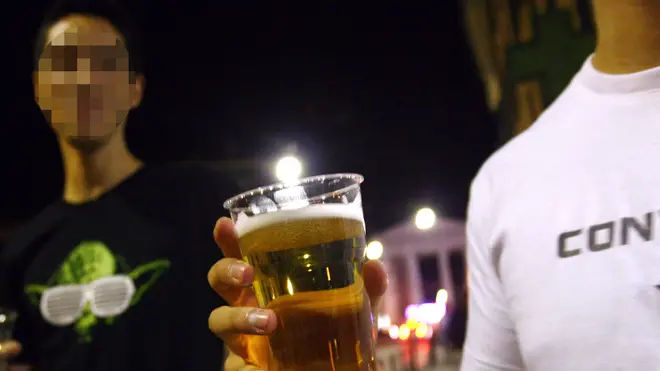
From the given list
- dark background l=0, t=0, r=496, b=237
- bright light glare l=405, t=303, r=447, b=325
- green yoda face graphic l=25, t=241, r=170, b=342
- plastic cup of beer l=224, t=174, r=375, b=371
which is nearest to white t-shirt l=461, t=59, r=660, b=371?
plastic cup of beer l=224, t=174, r=375, b=371

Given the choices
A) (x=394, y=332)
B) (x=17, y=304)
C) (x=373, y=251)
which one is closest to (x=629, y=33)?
(x=17, y=304)

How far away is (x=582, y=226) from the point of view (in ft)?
3.23

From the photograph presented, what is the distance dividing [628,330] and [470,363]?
33 centimetres

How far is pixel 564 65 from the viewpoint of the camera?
3639mm

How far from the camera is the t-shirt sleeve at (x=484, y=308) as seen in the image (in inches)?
43.2

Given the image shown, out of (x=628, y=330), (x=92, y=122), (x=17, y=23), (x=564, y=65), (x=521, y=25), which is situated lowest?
(x=628, y=330)

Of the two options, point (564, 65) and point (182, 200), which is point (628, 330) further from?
point (564, 65)

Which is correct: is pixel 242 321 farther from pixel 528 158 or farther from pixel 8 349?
pixel 8 349

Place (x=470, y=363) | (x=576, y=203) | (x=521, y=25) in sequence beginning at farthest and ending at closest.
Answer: (x=521, y=25) < (x=470, y=363) < (x=576, y=203)

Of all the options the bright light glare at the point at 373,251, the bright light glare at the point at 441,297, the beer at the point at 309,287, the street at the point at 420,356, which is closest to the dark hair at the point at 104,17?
the bright light glare at the point at 373,251

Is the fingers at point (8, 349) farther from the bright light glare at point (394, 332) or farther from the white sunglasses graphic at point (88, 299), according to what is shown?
the bright light glare at point (394, 332)

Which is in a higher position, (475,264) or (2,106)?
(2,106)

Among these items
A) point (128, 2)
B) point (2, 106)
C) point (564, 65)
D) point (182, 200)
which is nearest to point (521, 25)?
point (564, 65)

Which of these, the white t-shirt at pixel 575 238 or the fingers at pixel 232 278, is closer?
the fingers at pixel 232 278
